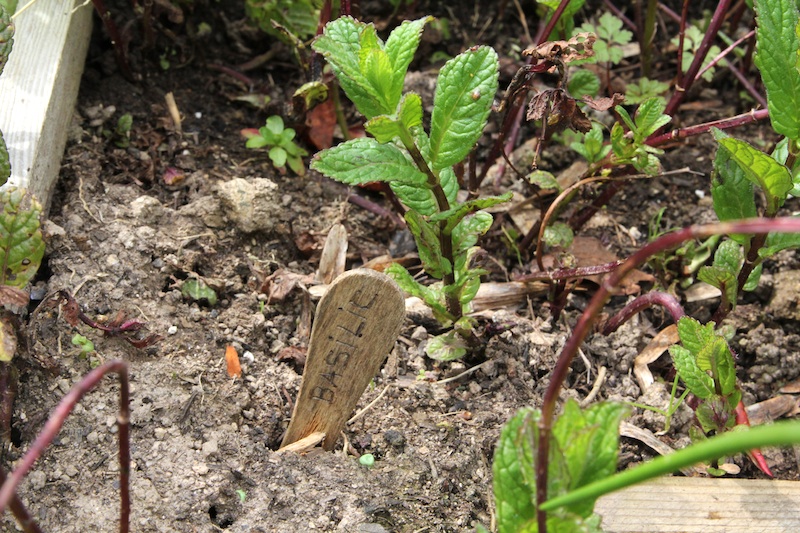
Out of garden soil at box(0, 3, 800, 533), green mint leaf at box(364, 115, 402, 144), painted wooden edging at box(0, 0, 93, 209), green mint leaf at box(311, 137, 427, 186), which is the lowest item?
garden soil at box(0, 3, 800, 533)

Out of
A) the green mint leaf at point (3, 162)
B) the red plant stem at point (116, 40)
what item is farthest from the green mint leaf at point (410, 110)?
the red plant stem at point (116, 40)

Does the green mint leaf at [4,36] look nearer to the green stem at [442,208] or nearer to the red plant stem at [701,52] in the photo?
the green stem at [442,208]

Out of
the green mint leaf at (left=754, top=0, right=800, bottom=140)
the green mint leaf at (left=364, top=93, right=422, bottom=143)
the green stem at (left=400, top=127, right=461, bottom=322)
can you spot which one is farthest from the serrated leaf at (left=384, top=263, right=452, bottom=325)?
the green mint leaf at (left=754, top=0, right=800, bottom=140)

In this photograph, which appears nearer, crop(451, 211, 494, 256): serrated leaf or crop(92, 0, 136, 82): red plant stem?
crop(451, 211, 494, 256): serrated leaf

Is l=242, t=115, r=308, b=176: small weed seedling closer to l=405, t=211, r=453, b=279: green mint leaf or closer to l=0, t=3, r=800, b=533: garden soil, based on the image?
l=0, t=3, r=800, b=533: garden soil

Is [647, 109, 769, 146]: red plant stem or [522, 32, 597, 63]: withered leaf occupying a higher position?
[522, 32, 597, 63]: withered leaf

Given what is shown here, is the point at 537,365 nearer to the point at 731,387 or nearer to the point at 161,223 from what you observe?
the point at 731,387
